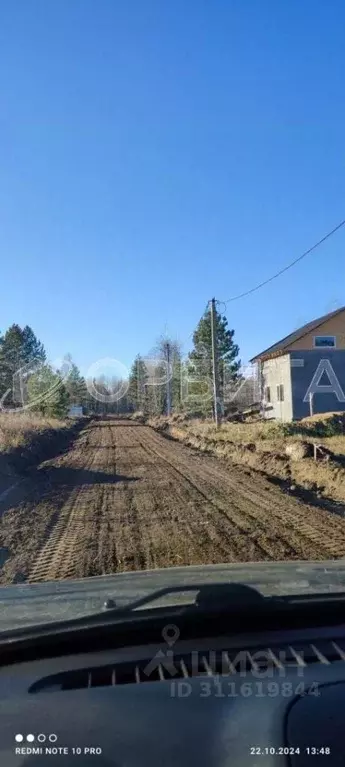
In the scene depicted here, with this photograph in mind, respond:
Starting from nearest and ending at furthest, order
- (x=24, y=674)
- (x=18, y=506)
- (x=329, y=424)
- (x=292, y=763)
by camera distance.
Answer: (x=292, y=763) → (x=24, y=674) → (x=18, y=506) → (x=329, y=424)

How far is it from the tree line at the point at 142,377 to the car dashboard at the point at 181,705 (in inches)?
1851

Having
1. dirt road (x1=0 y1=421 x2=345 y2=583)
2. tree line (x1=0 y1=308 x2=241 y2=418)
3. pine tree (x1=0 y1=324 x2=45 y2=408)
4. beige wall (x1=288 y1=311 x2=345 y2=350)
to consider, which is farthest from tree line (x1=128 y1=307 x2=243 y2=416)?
dirt road (x1=0 y1=421 x2=345 y2=583)

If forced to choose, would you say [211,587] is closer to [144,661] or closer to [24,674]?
[144,661]

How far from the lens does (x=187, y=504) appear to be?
11547 mm

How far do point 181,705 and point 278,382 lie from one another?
4080cm

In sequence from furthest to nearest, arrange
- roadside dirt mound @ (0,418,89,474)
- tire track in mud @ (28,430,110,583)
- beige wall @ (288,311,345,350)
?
beige wall @ (288,311,345,350), roadside dirt mound @ (0,418,89,474), tire track in mud @ (28,430,110,583)

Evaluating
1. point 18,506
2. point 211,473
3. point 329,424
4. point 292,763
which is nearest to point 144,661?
point 292,763

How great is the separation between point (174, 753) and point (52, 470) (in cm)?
1770

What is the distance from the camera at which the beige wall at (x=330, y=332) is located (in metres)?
40.6

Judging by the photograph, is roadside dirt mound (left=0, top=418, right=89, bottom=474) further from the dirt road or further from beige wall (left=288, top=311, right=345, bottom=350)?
beige wall (left=288, top=311, right=345, bottom=350)

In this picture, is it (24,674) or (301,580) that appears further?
(301,580)

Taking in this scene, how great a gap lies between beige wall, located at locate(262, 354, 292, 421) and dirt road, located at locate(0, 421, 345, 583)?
2314 cm

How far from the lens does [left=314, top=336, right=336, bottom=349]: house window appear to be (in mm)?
40812

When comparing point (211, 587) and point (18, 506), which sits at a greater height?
point (211, 587)
